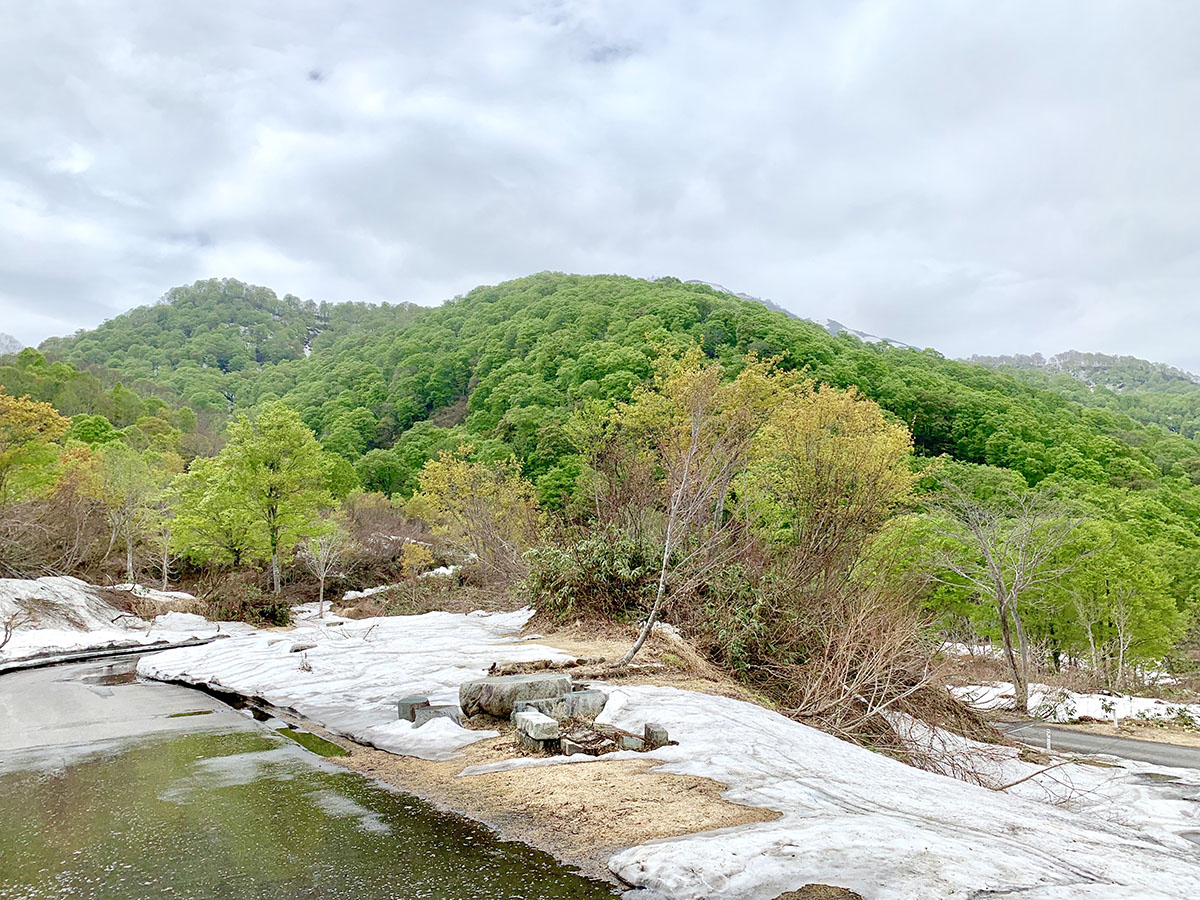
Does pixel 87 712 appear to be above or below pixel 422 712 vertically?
below

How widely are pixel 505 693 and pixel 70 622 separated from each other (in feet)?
58.4

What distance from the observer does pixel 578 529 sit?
14.9 meters

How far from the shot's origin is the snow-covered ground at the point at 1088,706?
20.3 m

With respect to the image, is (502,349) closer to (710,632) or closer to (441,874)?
(710,632)

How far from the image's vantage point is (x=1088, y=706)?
21.7 metres

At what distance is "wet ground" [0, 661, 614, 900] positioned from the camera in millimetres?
3695

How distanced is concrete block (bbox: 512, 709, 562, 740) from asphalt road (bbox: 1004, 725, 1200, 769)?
454 inches

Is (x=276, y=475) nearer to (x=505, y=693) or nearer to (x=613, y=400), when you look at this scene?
(x=613, y=400)

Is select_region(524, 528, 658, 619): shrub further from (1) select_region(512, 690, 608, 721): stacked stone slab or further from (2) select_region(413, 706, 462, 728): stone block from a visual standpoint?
(2) select_region(413, 706, 462, 728): stone block

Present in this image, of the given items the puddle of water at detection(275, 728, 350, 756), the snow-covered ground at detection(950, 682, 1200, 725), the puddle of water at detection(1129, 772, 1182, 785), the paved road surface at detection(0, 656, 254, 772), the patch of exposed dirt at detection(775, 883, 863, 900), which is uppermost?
the patch of exposed dirt at detection(775, 883, 863, 900)

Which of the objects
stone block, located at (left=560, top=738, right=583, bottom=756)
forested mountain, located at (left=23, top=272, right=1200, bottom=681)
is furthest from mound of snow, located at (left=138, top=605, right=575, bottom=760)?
forested mountain, located at (left=23, top=272, right=1200, bottom=681)

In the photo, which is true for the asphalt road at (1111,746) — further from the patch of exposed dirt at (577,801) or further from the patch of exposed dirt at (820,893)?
the patch of exposed dirt at (820,893)

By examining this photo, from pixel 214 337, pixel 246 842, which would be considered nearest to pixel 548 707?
pixel 246 842

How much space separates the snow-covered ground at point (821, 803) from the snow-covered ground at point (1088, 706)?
8.59 m
